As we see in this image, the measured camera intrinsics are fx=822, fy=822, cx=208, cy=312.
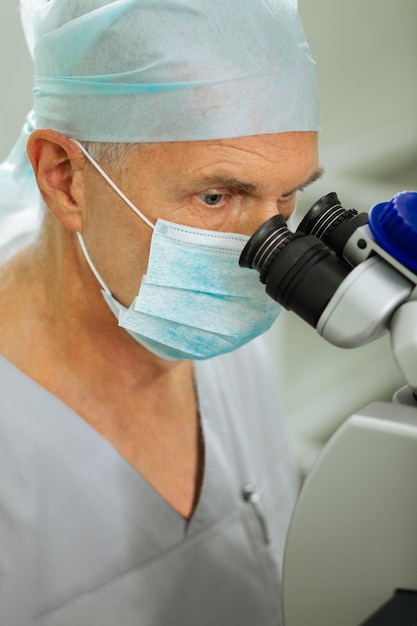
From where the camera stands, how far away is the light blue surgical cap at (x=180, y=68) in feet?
3.15

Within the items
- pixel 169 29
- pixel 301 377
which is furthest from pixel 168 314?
pixel 301 377

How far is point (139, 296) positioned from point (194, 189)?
162 mm

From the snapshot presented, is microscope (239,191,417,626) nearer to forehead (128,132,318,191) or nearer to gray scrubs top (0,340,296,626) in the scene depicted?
forehead (128,132,318,191)

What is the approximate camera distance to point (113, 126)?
101cm

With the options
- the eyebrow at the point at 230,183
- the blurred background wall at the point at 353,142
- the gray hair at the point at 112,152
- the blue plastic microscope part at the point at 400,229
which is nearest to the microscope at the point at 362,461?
the blue plastic microscope part at the point at 400,229

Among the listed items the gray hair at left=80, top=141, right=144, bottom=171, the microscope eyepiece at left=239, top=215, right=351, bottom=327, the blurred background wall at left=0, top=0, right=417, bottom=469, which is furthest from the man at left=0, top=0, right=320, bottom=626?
the blurred background wall at left=0, top=0, right=417, bottom=469

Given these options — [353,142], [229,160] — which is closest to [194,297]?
[229,160]

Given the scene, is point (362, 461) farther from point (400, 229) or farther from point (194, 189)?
point (194, 189)

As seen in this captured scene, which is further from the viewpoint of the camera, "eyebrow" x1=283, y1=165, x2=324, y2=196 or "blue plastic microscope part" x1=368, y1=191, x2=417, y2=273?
"eyebrow" x1=283, y1=165, x2=324, y2=196

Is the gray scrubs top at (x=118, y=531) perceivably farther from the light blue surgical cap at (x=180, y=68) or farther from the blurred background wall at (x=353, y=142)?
the blurred background wall at (x=353, y=142)

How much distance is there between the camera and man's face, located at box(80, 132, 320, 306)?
3.26ft

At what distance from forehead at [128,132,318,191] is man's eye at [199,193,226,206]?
0.09 feet

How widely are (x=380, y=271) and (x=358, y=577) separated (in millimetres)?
308

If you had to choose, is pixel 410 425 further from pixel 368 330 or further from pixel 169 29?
pixel 169 29
